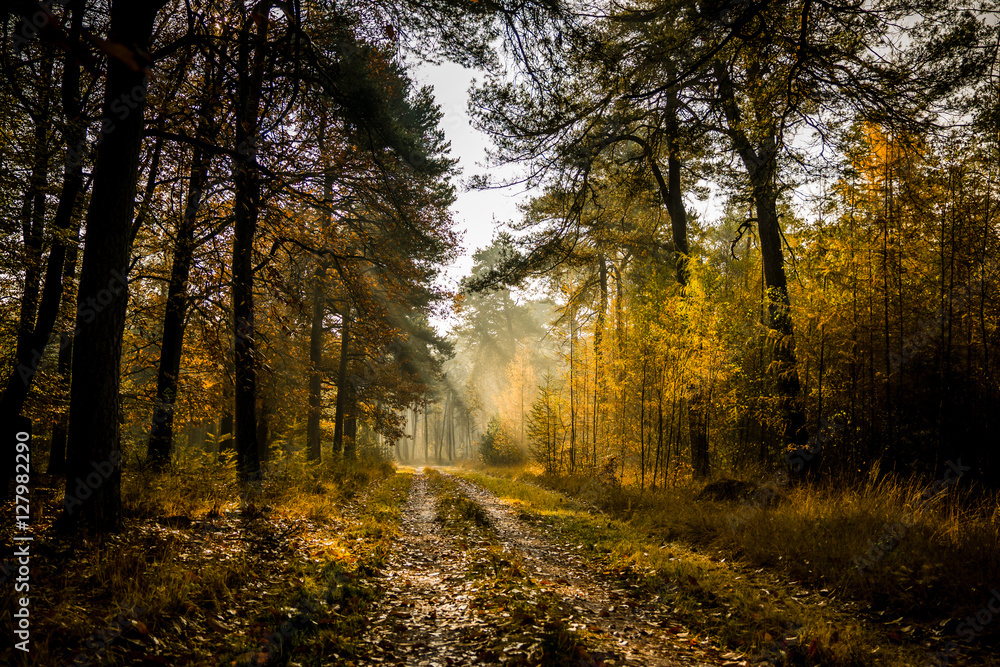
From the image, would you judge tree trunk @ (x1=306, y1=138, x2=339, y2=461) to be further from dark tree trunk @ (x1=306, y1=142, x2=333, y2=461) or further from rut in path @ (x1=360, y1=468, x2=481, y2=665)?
rut in path @ (x1=360, y1=468, x2=481, y2=665)

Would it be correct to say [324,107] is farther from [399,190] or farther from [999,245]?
[999,245]

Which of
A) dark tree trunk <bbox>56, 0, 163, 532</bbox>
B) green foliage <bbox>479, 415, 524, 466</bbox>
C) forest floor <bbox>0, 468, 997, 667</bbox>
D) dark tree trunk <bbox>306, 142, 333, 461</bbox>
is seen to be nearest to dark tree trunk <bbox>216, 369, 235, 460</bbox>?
dark tree trunk <bbox>306, 142, 333, 461</bbox>

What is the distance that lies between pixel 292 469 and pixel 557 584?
28.0ft

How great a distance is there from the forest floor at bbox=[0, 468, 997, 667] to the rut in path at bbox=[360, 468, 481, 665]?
0.08ft

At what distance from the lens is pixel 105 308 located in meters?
5.27

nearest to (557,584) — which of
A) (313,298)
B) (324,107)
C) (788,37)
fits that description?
(788,37)

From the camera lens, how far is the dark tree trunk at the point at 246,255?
6823mm

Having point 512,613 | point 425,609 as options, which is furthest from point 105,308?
point 512,613

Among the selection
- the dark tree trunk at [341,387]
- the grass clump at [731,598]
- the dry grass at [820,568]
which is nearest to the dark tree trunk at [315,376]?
the dark tree trunk at [341,387]

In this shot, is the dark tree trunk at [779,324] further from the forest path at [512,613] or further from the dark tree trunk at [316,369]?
the dark tree trunk at [316,369]

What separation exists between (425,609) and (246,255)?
7484 millimetres

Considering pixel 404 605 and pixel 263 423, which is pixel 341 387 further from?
pixel 404 605

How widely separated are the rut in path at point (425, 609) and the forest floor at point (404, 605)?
2 cm

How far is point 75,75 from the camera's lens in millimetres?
6941
